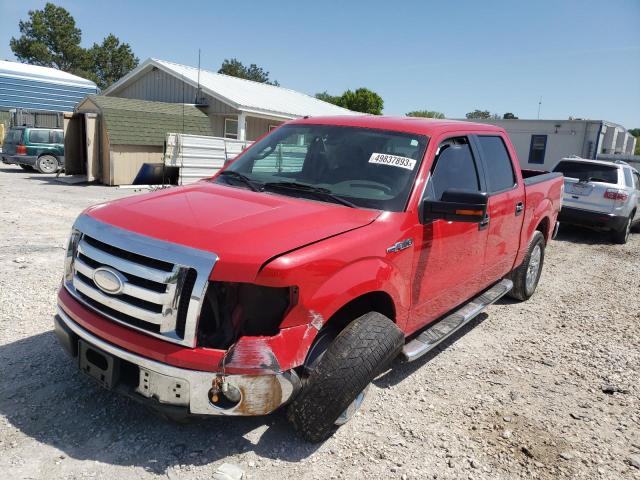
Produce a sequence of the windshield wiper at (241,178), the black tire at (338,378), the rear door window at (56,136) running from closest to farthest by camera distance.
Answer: the black tire at (338,378), the windshield wiper at (241,178), the rear door window at (56,136)

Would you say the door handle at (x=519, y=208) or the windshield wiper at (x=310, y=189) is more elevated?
Result: the windshield wiper at (x=310, y=189)

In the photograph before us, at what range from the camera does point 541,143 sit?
24250 mm

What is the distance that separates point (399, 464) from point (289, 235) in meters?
1.45

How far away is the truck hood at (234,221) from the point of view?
2410 millimetres

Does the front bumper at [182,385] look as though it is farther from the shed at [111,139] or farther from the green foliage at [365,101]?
the green foliage at [365,101]

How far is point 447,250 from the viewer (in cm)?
366

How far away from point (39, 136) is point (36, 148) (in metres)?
0.46

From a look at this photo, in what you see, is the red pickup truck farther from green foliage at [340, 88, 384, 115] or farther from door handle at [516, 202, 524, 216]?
green foliage at [340, 88, 384, 115]

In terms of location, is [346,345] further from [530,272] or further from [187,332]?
[530,272]

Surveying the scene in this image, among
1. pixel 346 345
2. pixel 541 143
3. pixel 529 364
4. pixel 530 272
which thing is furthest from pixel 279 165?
pixel 541 143

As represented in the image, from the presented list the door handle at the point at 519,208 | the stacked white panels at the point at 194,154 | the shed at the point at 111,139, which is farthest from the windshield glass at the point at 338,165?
the shed at the point at 111,139

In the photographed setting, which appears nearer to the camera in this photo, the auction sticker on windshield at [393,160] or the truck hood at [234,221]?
the truck hood at [234,221]

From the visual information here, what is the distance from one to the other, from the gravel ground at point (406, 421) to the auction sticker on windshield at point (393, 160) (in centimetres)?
162

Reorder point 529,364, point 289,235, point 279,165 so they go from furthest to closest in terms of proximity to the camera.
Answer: point 529,364 → point 279,165 → point 289,235
